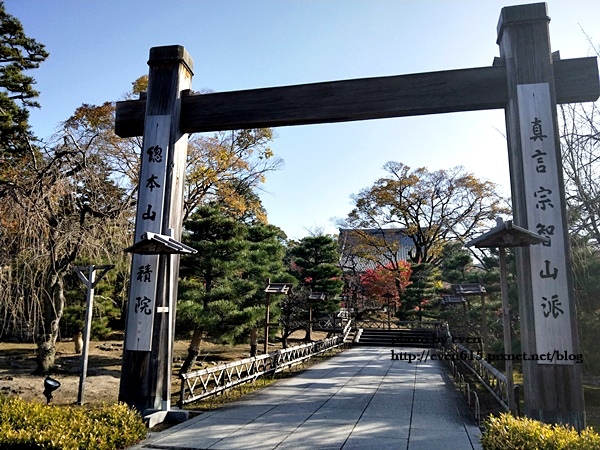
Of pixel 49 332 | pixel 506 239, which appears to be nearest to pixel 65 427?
pixel 506 239

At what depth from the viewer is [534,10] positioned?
5.18 m

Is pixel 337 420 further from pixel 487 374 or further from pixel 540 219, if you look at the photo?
pixel 487 374

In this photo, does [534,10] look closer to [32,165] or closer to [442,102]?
[442,102]

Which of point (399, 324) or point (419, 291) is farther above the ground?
point (419, 291)

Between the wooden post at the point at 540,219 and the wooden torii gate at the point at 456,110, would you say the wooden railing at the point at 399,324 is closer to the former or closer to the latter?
the wooden torii gate at the point at 456,110

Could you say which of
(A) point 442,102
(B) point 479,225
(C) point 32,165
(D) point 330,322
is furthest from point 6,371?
(B) point 479,225

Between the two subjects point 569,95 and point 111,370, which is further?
point 111,370

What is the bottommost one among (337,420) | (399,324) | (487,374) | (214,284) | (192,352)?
(337,420)

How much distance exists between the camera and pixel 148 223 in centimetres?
586

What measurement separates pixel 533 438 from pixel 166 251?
4.39 metres

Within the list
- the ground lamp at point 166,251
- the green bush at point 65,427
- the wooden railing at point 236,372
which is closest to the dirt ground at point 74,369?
the wooden railing at point 236,372

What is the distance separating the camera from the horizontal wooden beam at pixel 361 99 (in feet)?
17.0

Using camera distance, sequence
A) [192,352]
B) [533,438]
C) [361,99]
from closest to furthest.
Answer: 1. [533,438]
2. [361,99]
3. [192,352]

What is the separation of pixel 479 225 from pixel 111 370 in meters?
25.4
